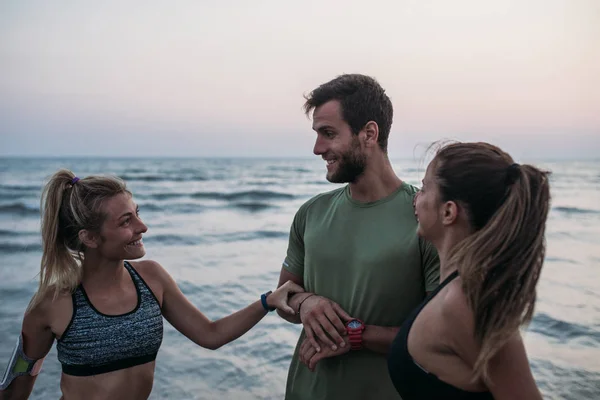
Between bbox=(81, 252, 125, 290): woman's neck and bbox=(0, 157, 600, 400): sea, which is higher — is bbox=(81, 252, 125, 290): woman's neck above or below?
above

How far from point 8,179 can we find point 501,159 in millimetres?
36905

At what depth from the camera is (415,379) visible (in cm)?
209

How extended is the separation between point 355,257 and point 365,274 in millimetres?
106

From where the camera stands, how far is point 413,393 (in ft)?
6.97

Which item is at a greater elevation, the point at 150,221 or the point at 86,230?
the point at 86,230

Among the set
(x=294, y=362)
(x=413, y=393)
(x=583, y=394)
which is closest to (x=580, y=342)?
(x=583, y=394)

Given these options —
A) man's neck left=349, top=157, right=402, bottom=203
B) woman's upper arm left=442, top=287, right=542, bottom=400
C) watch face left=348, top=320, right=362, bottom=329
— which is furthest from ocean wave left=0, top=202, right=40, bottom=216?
woman's upper arm left=442, top=287, right=542, bottom=400

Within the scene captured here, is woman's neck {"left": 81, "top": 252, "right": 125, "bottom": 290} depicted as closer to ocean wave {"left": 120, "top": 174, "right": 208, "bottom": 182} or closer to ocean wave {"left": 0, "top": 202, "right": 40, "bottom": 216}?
ocean wave {"left": 0, "top": 202, "right": 40, "bottom": 216}

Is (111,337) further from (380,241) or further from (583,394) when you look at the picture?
(583,394)

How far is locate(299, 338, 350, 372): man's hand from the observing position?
2797 mm

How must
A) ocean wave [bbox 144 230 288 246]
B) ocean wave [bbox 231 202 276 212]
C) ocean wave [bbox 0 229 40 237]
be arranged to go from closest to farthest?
Result: ocean wave [bbox 144 230 288 246], ocean wave [bbox 0 229 40 237], ocean wave [bbox 231 202 276 212]

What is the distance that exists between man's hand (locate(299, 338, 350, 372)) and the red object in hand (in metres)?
0.03

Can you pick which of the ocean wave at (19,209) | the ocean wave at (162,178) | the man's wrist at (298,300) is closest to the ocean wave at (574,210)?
the ocean wave at (19,209)

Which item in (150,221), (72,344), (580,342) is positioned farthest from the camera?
(150,221)
